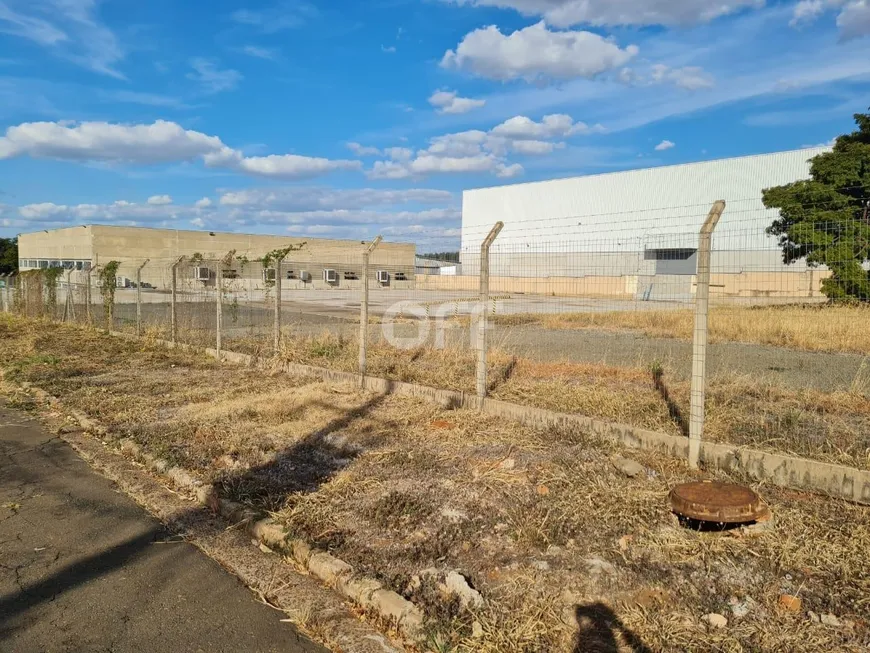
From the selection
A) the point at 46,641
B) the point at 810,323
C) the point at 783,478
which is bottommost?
the point at 46,641

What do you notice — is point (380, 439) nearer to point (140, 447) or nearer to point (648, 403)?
point (140, 447)

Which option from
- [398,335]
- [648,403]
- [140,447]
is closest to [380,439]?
[140,447]

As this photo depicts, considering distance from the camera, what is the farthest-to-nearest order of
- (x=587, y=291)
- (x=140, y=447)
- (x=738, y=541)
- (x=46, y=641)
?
(x=587, y=291)
(x=140, y=447)
(x=738, y=541)
(x=46, y=641)

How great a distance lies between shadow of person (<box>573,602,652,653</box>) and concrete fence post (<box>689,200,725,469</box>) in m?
2.51

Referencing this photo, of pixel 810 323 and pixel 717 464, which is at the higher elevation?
pixel 810 323

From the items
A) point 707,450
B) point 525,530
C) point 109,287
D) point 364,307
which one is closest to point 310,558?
point 525,530

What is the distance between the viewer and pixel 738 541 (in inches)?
158

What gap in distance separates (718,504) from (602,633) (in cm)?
149

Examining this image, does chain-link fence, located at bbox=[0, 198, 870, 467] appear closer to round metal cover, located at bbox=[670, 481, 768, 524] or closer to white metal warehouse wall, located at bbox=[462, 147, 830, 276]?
round metal cover, located at bbox=[670, 481, 768, 524]

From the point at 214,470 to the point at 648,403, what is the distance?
4.72 meters

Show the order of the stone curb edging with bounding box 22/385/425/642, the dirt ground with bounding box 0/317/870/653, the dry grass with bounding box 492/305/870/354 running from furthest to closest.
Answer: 1. the dry grass with bounding box 492/305/870/354
2. the stone curb edging with bounding box 22/385/425/642
3. the dirt ground with bounding box 0/317/870/653

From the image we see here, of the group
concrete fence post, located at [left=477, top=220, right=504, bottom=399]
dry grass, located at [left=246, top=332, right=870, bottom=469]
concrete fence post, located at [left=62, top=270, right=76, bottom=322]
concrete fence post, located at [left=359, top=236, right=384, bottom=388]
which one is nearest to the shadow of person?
dry grass, located at [left=246, top=332, right=870, bottom=469]

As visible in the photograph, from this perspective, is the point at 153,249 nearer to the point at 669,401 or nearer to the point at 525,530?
the point at 669,401

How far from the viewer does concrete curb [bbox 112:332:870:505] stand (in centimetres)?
470
